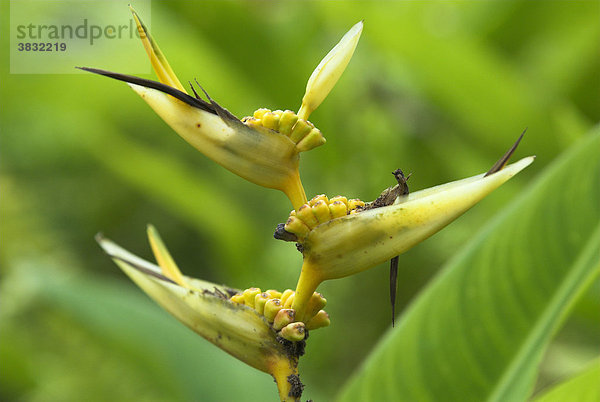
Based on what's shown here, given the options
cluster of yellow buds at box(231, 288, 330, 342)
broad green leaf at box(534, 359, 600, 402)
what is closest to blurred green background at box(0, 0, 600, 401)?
broad green leaf at box(534, 359, 600, 402)

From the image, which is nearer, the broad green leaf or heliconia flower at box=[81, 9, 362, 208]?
heliconia flower at box=[81, 9, 362, 208]

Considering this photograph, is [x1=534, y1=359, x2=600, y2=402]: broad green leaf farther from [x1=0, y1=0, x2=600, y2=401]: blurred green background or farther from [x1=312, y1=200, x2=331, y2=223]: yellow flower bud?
[x1=0, y1=0, x2=600, y2=401]: blurred green background

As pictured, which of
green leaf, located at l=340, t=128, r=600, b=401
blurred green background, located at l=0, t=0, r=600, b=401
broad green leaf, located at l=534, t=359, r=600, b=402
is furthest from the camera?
blurred green background, located at l=0, t=0, r=600, b=401

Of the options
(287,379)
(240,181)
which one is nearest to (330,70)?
(287,379)

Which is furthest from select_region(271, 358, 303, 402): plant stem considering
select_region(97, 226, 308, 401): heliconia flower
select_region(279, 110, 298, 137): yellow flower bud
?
select_region(279, 110, 298, 137): yellow flower bud

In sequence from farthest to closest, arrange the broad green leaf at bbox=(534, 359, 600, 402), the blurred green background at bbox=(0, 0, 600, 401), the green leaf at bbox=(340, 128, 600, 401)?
the blurred green background at bbox=(0, 0, 600, 401)
the green leaf at bbox=(340, 128, 600, 401)
the broad green leaf at bbox=(534, 359, 600, 402)

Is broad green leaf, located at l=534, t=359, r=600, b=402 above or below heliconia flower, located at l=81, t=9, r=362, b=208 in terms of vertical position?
below

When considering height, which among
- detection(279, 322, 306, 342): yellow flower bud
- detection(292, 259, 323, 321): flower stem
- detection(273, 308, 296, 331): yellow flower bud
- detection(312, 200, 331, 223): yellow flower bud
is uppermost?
detection(312, 200, 331, 223): yellow flower bud
